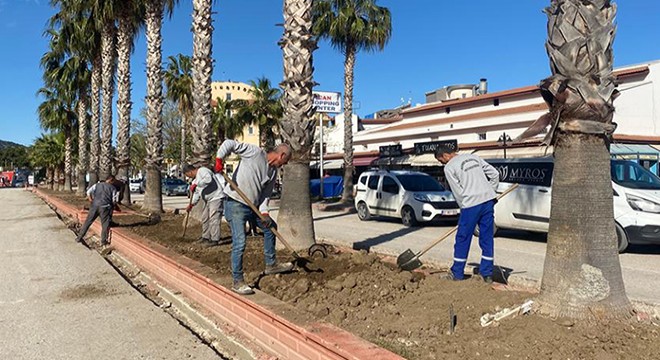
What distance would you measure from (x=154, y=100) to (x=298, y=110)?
10.1 m

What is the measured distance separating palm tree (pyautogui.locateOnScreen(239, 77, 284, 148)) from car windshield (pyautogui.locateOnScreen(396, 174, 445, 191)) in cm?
1895

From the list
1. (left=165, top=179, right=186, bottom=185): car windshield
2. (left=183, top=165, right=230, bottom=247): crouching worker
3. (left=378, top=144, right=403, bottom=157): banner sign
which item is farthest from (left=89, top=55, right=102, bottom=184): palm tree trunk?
(left=183, top=165, right=230, bottom=247): crouching worker

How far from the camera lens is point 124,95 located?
64.6 ft

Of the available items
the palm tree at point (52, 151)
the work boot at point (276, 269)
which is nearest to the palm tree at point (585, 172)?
the work boot at point (276, 269)

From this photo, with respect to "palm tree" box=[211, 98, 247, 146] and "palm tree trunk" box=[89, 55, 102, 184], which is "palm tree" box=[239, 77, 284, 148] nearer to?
"palm tree" box=[211, 98, 247, 146]

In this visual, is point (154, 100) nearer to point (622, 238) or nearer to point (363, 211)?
point (363, 211)

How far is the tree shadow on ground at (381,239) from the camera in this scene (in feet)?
33.0

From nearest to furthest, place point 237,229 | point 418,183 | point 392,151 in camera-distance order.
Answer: point 237,229 → point 418,183 → point 392,151

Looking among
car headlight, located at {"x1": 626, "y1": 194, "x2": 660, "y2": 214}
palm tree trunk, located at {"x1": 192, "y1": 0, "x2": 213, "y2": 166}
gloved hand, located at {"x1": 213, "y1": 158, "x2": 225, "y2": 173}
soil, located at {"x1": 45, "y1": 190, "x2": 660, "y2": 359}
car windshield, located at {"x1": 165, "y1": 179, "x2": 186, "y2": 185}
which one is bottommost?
soil, located at {"x1": 45, "y1": 190, "x2": 660, "y2": 359}

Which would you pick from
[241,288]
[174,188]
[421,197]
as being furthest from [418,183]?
[174,188]

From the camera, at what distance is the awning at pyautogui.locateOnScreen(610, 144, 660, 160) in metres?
20.6

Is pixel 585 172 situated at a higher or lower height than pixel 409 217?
higher

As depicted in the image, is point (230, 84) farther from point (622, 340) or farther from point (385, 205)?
point (622, 340)

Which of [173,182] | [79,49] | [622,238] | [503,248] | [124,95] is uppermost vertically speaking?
[79,49]
